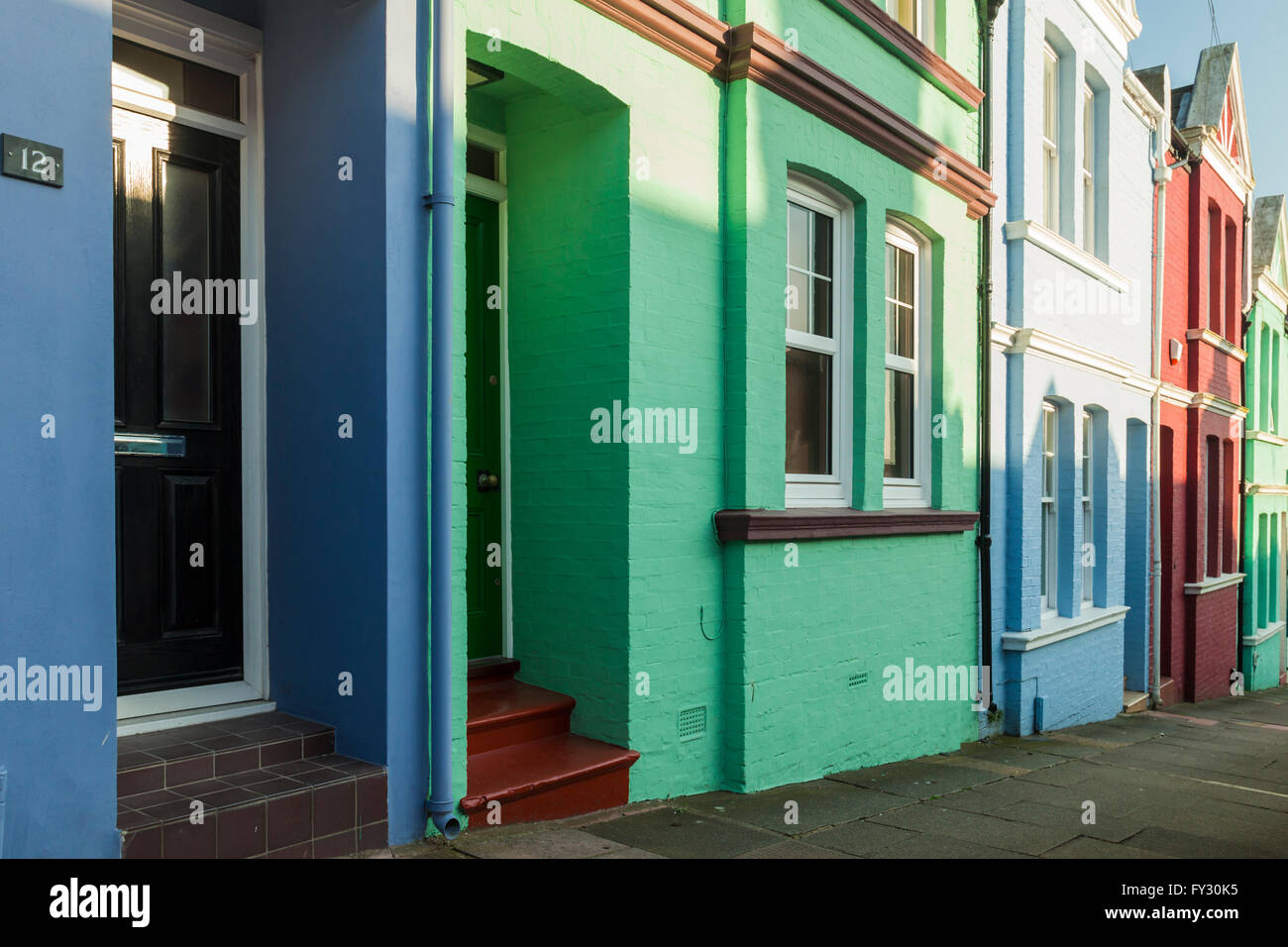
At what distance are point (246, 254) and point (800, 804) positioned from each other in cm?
A: 428

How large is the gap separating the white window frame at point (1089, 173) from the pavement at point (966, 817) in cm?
636

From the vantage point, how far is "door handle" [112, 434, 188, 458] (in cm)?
462

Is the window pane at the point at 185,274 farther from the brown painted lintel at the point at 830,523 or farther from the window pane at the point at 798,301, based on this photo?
the window pane at the point at 798,301

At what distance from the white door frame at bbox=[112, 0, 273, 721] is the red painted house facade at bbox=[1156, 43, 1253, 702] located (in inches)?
529

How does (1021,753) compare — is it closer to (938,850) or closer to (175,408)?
(938,850)

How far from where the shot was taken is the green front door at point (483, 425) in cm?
612

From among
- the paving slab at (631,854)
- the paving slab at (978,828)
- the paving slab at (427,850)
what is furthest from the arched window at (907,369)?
the paving slab at (427,850)

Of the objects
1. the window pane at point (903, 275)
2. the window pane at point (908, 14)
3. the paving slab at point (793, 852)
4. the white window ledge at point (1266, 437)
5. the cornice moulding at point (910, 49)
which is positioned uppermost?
the window pane at point (908, 14)

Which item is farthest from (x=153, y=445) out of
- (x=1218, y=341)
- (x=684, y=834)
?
(x=1218, y=341)

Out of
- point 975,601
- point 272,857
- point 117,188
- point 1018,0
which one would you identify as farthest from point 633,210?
point 1018,0

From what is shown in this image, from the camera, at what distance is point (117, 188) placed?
15.3ft

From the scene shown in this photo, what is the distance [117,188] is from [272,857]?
2958 mm

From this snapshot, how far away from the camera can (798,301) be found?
731 centimetres
